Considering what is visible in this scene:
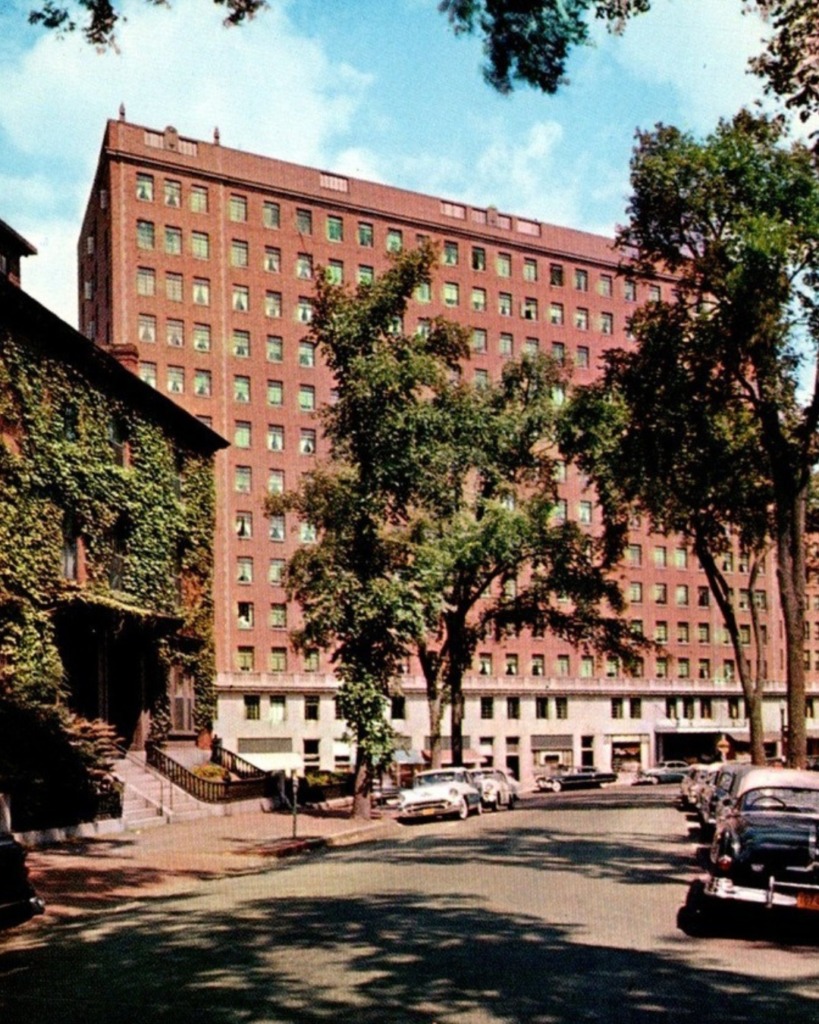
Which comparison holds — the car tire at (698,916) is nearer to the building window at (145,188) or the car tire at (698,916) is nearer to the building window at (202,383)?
the building window at (202,383)

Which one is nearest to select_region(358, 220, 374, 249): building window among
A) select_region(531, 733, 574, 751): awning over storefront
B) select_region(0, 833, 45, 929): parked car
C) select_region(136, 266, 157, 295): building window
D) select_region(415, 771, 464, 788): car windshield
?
select_region(136, 266, 157, 295): building window

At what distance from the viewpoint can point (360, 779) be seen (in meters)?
34.5

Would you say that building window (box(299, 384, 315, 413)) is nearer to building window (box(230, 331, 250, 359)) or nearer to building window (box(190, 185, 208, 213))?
building window (box(230, 331, 250, 359))

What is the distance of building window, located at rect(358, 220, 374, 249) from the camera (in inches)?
3342

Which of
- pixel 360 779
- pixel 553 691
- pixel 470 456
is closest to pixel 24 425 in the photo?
pixel 360 779

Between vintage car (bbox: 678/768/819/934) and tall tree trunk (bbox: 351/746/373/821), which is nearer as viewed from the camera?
vintage car (bbox: 678/768/819/934)

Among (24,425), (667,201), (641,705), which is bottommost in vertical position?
(641,705)

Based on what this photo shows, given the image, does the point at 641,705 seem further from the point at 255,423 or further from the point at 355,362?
the point at 355,362

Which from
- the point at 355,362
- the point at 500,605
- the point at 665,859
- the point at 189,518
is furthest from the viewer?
the point at 500,605

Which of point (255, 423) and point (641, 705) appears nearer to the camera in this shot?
point (255, 423)

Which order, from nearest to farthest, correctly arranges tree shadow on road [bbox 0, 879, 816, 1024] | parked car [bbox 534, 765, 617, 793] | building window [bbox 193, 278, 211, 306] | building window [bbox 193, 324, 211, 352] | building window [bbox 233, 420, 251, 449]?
1. tree shadow on road [bbox 0, 879, 816, 1024]
2. parked car [bbox 534, 765, 617, 793]
3. building window [bbox 193, 324, 211, 352]
4. building window [bbox 193, 278, 211, 306]
5. building window [bbox 233, 420, 251, 449]

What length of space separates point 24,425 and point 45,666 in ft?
19.2

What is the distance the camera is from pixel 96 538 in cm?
3412

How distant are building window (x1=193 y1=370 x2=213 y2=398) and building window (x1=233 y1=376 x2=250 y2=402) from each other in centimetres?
165
